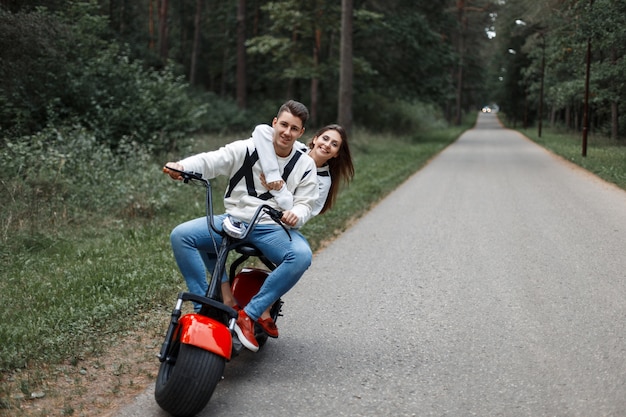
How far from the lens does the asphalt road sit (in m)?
3.85

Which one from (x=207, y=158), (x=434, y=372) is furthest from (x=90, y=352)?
(x=434, y=372)

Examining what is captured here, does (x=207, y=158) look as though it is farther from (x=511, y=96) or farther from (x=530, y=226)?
(x=511, y=96)

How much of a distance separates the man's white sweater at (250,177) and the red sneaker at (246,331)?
25.9 inches

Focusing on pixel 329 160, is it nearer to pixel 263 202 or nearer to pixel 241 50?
pixel 263 202

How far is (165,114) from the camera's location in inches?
604

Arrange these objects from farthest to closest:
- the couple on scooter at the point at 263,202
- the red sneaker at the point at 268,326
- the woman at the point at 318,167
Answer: the red sneaker at the point at 268,326
the woman at the point at 318,167
the couple on scooter at the point at 263,202

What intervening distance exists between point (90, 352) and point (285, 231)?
161cm

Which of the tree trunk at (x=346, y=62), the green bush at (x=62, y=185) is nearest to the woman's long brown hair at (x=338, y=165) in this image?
A: the green bush at (x=62, y=185)

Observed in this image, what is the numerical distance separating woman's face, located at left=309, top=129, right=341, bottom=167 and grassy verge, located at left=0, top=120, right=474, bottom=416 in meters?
1.82

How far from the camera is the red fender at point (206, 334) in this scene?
11.6 ft

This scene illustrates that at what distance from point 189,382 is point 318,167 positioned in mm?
2152

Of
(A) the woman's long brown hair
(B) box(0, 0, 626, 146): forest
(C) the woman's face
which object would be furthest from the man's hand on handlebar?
(B) box(0, 0, 626, 146): forest

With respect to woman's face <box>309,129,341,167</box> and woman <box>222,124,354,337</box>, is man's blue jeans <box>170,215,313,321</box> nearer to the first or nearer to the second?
woman <box>222,124,354,337</box>

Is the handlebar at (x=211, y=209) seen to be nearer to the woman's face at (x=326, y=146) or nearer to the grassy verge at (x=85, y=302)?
the woman's face at (x=326, y=146)
